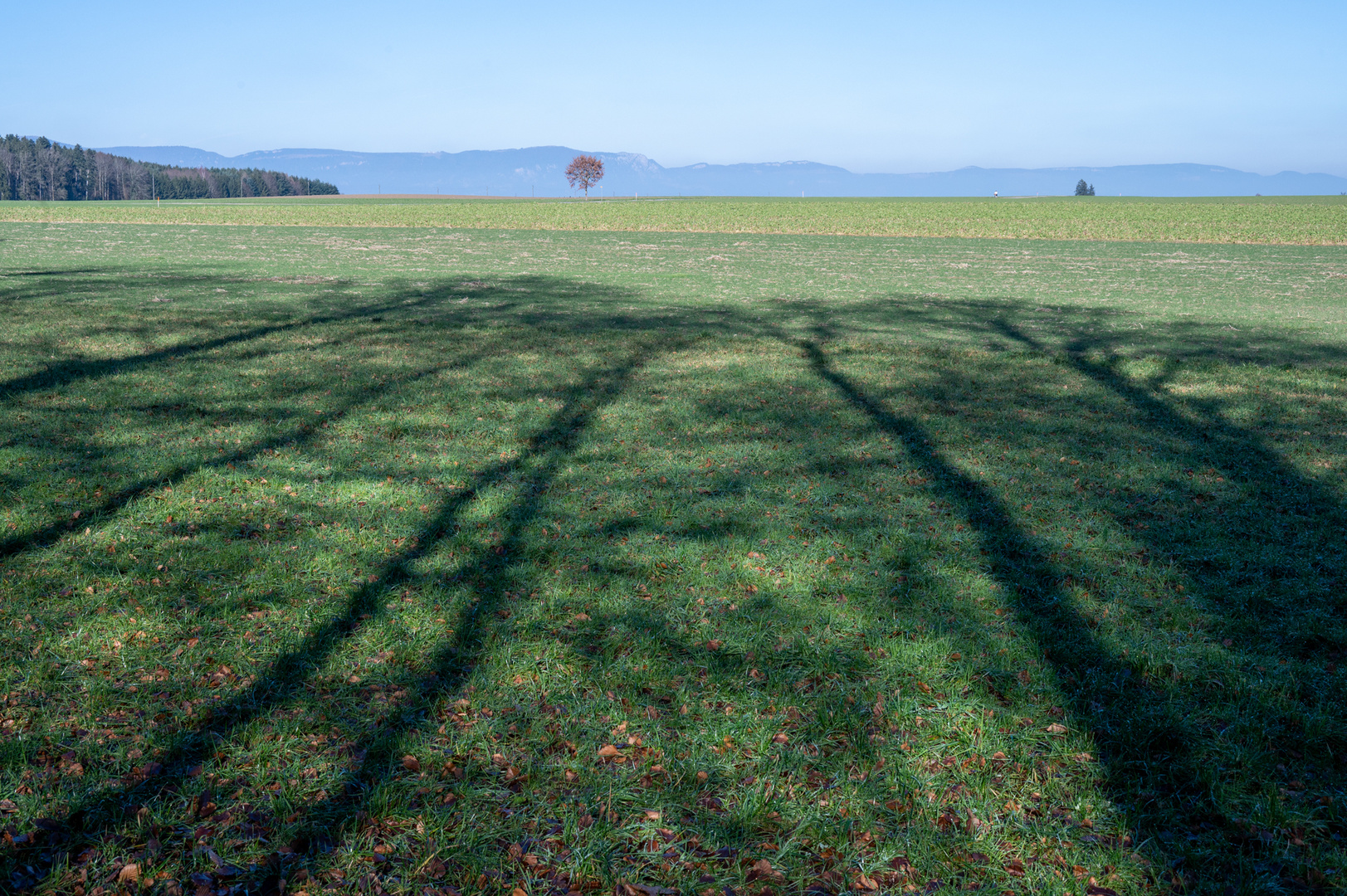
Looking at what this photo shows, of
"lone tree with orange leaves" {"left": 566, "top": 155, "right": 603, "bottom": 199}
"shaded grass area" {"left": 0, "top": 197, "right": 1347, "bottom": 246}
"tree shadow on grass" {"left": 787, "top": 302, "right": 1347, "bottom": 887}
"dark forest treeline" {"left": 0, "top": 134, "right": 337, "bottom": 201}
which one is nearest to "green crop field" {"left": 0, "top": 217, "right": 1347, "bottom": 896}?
"tree shadow on grass" {"left": 787, "top": 302, "right": 1347, "bottom": 887}

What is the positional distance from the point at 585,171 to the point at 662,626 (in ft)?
602

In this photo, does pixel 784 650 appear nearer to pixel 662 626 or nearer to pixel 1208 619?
pixel 662 626

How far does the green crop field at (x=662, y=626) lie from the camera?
3.44 metres

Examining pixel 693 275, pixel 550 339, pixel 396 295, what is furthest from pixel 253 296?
pixel 693 275

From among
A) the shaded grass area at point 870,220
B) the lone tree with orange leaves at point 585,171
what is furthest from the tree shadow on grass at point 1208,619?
the lone tree with orange leaves at point 585,171

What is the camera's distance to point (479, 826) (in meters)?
3.48

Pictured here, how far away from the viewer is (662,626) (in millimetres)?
5152

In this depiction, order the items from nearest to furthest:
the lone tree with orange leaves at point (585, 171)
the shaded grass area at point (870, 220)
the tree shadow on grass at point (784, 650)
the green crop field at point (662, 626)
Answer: the green crop field at point (662, 626), the tree shadow on grass at point (784, 650), the shaded grass area at point (870, 220), the lone tree with orange leaves at point (585, 171)

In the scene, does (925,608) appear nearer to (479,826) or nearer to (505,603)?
(505,603)

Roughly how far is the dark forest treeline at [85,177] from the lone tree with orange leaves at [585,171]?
8730 centimetres

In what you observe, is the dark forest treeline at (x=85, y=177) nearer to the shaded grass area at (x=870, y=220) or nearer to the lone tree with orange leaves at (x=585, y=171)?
the lone tree with orange leaves at (x=585, y=171)

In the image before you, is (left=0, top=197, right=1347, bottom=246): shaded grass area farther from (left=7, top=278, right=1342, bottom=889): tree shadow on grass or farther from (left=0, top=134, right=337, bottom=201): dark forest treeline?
(left=0, top=134, right=337, bottom=201): dark forest treeline

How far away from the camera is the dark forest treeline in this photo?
159500mm

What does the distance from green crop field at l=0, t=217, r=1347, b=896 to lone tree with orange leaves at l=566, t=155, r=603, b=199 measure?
172381 mm
